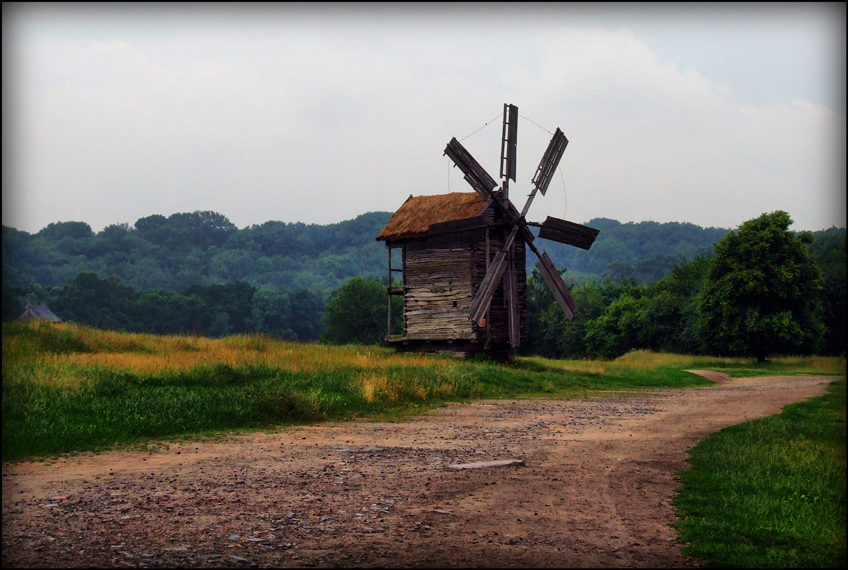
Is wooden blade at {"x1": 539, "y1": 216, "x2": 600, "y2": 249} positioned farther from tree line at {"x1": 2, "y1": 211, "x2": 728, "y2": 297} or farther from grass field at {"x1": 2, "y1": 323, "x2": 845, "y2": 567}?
tree line at {"x1": 2, "y1": 211, "x2": 728, "y2": 297}

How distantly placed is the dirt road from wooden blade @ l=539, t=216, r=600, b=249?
1988 cm

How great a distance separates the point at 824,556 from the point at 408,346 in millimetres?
28433

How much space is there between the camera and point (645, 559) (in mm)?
6398

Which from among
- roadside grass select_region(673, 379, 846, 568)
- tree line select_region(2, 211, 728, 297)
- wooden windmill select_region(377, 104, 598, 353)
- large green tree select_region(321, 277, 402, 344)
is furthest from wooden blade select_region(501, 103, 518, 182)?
tree line select_region(2, 211, 728, 297)

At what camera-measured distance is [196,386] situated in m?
17.1

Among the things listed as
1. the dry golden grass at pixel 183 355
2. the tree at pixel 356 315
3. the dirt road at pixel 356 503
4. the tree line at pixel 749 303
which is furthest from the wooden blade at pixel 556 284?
the tree at pixel 356 315

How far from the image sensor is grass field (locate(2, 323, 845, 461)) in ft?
40.5

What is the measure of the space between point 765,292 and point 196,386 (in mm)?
42237

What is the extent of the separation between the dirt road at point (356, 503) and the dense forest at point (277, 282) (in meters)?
2.61

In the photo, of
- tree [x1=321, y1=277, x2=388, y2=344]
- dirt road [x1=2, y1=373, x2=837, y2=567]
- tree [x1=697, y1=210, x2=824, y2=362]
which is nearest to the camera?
dirt road [x1=2, y1=373, x2=837, y2=567]

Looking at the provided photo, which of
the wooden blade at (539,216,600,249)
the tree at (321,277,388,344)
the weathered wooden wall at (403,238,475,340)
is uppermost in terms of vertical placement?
the wooden blade at (539,216,600,249)

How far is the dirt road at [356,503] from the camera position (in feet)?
20.9

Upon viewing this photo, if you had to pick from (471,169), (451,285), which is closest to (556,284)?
(451,285)

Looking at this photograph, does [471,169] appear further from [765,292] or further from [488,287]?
[765,292]
